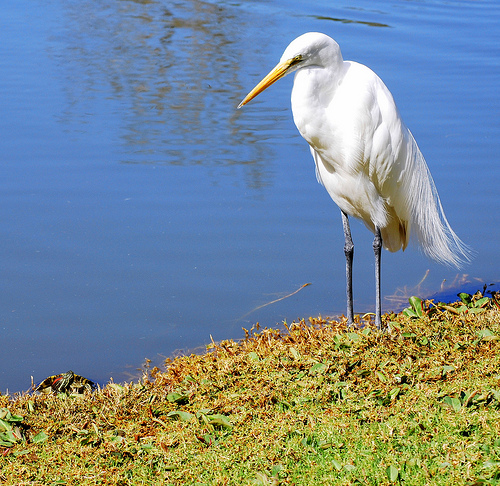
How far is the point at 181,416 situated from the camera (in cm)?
339

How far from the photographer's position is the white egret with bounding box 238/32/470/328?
398cm

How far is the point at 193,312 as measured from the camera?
4.98 metres

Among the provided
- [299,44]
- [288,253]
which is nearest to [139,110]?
[288,253]

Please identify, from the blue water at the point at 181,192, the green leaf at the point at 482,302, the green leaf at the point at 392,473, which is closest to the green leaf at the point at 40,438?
the blue water at the point at 181,192

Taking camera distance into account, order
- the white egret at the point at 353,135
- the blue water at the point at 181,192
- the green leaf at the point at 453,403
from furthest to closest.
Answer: the blue water at the point at 181,192 → the white egret at the point at 353,135 → the green leaf at the point at 453,403

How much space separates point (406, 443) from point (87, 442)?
1.48 m

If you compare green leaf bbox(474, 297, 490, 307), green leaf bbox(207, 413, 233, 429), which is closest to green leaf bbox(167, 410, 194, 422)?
green leaf bbox(207, 413, 233, 429)

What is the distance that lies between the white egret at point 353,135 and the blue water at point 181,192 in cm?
97

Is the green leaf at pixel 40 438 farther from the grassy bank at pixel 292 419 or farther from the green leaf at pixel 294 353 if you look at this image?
the green leaf at pixel 294 353

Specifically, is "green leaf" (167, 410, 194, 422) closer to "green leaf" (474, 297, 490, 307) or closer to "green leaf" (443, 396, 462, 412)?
"green leaf" (443, 396, 462, 412)

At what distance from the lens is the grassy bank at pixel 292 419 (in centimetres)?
291

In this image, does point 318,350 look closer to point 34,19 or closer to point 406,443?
point 406,443

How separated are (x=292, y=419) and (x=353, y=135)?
67.8 inches

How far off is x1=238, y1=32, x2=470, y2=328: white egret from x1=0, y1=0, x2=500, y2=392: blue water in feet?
3.19
